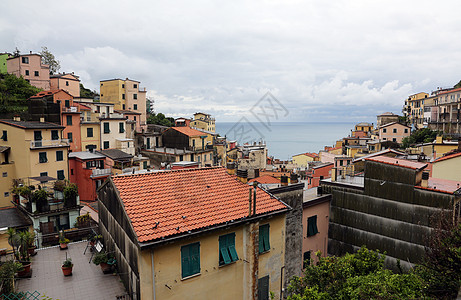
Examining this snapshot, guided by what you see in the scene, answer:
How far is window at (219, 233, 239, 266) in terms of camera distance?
37.8 feet

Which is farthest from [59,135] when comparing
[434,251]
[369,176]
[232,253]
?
[434,251]

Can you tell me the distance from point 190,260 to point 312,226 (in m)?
10.3

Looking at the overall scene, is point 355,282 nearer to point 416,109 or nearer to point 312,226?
point 312,226

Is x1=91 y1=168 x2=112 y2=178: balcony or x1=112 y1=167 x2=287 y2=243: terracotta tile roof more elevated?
x1=112 y1=167 x2=287 y2=243: terracotta tile roof

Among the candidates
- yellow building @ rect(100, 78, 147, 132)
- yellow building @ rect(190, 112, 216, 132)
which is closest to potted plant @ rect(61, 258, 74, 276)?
yellow building @ rect(100, 78, 147, 132)

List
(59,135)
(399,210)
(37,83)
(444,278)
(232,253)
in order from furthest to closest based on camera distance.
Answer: (37,83)
(59,135)
(399,210)
(232,253)
(444,278)

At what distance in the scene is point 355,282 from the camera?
365 inches

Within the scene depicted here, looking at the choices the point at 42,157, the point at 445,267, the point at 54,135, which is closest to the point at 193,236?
the point at 445,267

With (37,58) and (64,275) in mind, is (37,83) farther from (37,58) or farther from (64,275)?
(64,275)

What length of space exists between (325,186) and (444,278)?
1065cm

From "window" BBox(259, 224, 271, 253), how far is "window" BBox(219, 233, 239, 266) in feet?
5.17

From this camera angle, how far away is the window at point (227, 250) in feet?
37.8

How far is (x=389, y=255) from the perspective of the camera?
17.3 meters

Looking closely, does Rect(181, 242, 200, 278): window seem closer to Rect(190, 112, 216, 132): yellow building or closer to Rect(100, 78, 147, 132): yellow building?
Rect(100, 78, 147, 132): yellow building
